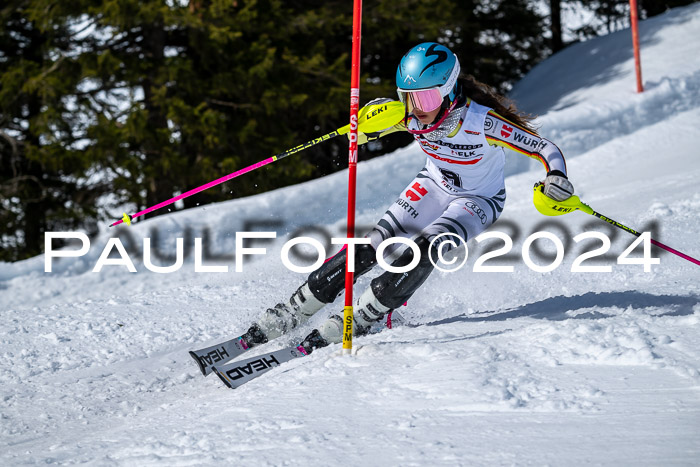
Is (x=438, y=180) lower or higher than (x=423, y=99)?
lower

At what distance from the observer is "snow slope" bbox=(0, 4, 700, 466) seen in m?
2.65

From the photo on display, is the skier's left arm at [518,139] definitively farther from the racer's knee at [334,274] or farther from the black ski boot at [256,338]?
the black ski boot at [256,338]

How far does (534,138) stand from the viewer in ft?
14.0

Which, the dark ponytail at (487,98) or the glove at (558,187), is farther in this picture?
the dark ponytail at (487,98)

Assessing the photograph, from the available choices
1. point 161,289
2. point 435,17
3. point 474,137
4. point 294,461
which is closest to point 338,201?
point 161,289

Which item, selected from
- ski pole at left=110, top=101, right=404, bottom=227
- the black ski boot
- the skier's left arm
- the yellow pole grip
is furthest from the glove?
the black ski boot

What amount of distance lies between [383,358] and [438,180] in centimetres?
156

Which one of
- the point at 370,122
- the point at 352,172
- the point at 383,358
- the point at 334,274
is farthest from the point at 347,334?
the point at 370,122

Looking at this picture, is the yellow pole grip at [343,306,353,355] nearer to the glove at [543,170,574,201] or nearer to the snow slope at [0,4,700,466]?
the snow slope at [0,4,700,466]

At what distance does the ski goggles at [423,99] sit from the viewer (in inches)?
159

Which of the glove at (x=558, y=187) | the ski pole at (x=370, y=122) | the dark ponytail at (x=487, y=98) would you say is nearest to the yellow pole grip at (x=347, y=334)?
the ski pole at (x=370, y=122)

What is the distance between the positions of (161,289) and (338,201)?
10.2ft

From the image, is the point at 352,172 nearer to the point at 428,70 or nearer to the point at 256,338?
the point at 428,70

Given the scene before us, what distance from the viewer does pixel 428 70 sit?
4000 millimetres
